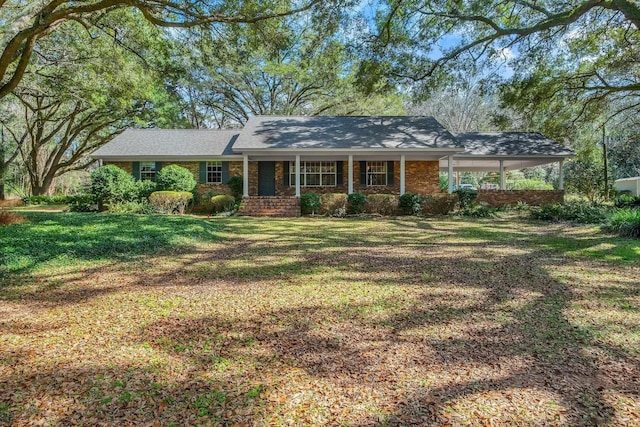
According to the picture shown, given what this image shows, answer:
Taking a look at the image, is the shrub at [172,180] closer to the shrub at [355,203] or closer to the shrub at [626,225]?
the shrub at [355,203]

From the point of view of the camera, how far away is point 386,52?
12.8m

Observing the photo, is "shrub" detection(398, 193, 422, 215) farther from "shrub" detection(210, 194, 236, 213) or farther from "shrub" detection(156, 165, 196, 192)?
"shrub" detection(156, 165, 196, 192)

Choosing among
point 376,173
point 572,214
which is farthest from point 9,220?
point 572,214

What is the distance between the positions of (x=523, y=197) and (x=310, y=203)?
10857mm

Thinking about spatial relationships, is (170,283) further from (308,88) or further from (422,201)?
(308,88)

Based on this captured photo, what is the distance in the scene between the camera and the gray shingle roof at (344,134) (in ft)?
53.7

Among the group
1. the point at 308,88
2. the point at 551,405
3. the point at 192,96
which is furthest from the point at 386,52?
the point at 192,96

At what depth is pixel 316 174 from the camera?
60.0 feet

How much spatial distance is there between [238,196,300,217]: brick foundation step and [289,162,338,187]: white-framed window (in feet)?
9.49

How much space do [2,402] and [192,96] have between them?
2899 centimetres

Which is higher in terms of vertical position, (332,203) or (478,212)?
(332,203)

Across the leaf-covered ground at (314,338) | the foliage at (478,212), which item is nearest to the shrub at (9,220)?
the leaf-covered ground at (314,338)

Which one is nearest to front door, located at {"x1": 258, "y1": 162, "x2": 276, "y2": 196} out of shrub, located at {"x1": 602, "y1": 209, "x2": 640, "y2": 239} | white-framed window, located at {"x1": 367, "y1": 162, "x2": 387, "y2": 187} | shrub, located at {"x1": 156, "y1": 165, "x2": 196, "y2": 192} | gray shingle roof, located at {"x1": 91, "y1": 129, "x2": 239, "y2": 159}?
gray shingle roof, located at {"x1": 91, "y1": 129, "x2": 239, "y2": 159}

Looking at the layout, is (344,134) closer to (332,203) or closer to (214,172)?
(332,203)
